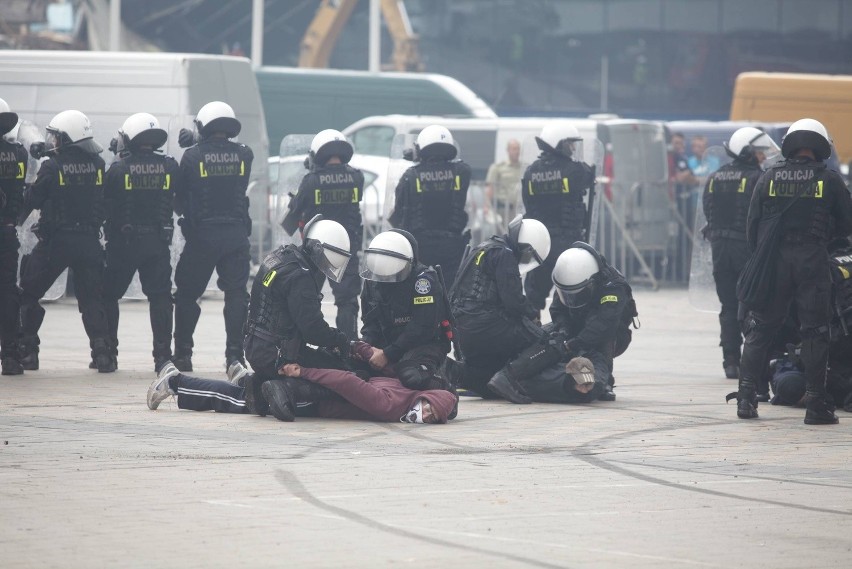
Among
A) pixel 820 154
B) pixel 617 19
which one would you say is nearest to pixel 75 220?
pixel 820 154

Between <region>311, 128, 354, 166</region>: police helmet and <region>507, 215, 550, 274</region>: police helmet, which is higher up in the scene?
<region>311, 128, 354, 166</region>: police helmet

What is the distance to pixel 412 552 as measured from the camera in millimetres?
5945

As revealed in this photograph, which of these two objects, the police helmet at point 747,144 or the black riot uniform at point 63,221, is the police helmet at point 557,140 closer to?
the police helmet at point 747,144

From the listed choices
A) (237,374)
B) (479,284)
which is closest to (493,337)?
(479,284)

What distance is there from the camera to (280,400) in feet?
31.2

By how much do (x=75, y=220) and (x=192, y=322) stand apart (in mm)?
1207

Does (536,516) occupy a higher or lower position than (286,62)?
lower

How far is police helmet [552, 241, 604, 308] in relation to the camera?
10.9 metres

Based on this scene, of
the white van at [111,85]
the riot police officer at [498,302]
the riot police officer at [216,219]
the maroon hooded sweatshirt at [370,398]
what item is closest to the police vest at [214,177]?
the riot police officer at [216,219]

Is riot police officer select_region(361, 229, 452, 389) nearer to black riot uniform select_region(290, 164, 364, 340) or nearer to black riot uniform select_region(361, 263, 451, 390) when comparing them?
black riot uniform select_region(361, 263, 451, 390)

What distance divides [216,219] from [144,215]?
548 millimetres

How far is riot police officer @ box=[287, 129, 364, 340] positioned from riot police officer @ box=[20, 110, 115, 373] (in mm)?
1688

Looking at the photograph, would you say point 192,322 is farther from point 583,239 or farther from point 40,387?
point 583,239

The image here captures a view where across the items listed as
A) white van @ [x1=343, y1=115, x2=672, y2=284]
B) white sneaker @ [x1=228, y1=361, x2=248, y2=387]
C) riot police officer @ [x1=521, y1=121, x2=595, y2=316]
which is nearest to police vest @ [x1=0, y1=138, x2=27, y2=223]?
white sneaker @ [x1=228, y1=361, x2=248, y2=387]
